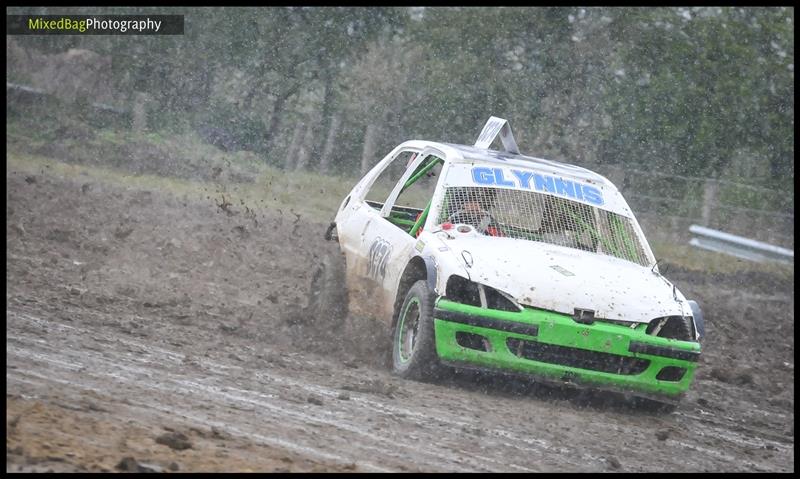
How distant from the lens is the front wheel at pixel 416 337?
22.9 ft

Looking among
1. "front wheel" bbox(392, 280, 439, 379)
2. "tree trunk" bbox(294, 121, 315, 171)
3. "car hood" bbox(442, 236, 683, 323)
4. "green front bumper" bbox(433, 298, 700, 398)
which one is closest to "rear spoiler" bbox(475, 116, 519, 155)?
"car hood" bbox(442, 236, 683, 323)

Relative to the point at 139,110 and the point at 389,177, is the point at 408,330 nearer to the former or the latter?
the point at 389,177

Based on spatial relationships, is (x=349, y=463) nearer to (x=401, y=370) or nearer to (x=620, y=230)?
(x=401, y=370)

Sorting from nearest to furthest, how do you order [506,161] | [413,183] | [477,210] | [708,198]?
[477,210], [506,161], [413,183], [708,198]

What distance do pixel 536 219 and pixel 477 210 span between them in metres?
0.41

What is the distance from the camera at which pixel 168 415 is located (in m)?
5.29

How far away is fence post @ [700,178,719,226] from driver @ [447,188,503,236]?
13606 millimetres

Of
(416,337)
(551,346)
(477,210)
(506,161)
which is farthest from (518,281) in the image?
(506,161)

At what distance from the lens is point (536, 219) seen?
7961 millimetres

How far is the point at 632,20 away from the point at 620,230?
49.7 ft

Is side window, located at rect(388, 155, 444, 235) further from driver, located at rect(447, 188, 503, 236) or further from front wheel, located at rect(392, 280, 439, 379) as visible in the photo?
front wheel, located at rect(392, 280, 439, 379)

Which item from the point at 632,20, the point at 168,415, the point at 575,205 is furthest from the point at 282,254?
the point at 632,20

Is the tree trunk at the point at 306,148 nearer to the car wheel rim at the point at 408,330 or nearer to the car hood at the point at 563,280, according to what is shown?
the car wheel rim at the point at 408,330

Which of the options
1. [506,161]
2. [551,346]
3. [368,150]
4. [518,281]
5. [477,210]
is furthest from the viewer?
[368,150]
